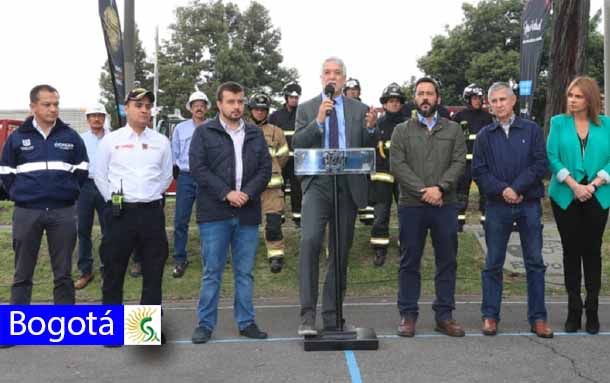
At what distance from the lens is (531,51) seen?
10.9 m

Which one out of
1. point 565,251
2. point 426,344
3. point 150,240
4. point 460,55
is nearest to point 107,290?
point 150,240

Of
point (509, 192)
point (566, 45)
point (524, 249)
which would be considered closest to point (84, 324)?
point (509, 192)

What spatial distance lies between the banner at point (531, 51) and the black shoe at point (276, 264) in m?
4.73

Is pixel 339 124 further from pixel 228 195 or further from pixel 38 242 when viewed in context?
pixel 38 242

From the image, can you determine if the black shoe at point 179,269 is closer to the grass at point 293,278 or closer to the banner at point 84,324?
the grass at point 293,278

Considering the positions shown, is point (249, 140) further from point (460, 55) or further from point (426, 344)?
point (460, 55)

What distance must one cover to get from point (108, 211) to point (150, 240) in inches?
17.1

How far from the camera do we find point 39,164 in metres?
6.13

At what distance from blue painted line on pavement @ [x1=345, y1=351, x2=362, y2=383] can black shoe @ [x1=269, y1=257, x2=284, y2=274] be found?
293 cm

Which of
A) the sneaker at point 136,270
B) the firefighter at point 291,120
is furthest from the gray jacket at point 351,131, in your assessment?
the firefighter at point 291,120

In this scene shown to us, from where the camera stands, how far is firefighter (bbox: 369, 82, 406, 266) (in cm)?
859

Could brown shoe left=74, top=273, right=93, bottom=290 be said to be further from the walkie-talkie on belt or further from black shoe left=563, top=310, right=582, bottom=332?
black shoe left=563, top=310, right=582, bottom=332

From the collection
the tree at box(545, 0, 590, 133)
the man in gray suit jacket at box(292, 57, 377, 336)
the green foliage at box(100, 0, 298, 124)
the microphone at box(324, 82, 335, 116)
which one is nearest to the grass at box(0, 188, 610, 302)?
the man in gray suit jacket at box(292, 57, 377, 336)

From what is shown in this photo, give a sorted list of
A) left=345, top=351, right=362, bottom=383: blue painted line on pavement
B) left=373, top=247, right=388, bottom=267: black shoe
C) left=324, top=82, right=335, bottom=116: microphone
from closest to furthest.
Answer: left=345, top=351, right=362, bottom=383: blue painted line on pavement < left=324, top=82, right=335, bottom=116: microphone < left=373, top=247, right=388, bottom=267: black shoe
